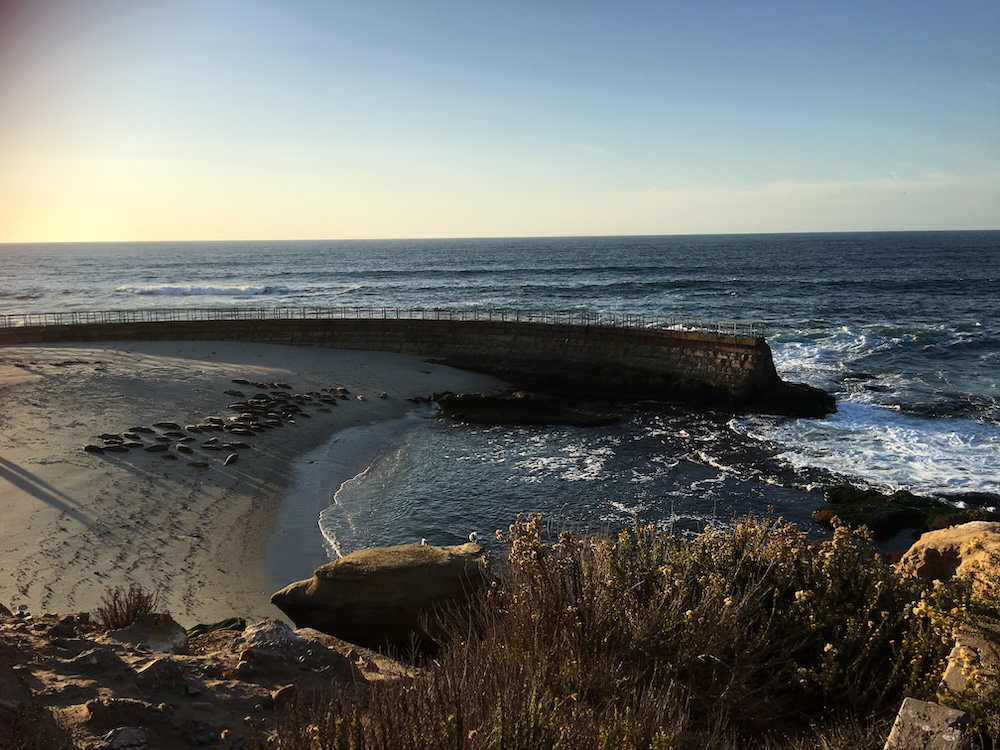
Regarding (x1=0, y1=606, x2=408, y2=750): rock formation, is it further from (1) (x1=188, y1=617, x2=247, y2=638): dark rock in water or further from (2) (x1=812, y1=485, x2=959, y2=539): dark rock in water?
(2) (x1=812, y1=485, x2=959, y2=539): dark rock in water

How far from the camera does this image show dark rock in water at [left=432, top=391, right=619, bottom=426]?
2670 centimetres

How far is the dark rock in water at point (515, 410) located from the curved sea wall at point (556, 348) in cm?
319

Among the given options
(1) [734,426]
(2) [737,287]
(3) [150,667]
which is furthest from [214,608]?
(2) [737,287]

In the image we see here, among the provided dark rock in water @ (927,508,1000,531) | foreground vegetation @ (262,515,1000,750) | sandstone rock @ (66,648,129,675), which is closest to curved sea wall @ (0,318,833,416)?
dark rock in water @ (927,508,1000,531)

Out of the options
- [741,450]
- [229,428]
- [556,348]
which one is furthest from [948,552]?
[556,348]

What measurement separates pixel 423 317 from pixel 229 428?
66.7 feet

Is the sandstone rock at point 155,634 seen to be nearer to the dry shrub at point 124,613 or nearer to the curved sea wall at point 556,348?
the dry shrub at point 124,613

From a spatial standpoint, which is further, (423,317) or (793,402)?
(423,317)

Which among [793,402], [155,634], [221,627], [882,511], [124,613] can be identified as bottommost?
[882,511]

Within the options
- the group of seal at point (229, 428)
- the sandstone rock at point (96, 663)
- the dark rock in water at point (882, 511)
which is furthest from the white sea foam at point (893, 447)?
the sandstone rock at point (96, 663)

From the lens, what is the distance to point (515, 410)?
27.5 m

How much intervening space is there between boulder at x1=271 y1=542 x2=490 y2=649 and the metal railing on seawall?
24509mm

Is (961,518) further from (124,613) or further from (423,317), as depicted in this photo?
(423,317)

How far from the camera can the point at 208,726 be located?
5441 mm
